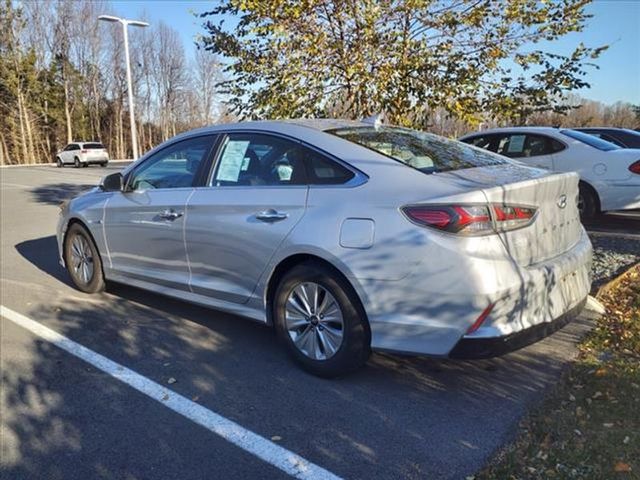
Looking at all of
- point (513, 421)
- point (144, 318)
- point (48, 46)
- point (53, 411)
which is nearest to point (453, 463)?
point (513, 421)

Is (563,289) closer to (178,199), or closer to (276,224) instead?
(276,224)

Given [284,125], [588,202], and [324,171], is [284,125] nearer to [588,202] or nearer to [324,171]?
[324,171]

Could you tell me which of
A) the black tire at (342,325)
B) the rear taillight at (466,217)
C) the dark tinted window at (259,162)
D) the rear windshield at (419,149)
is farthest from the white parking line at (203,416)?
the rear windshield at (419,149)

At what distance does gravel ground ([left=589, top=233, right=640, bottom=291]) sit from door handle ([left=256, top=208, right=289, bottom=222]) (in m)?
2.89

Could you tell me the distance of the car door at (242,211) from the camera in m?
3.50

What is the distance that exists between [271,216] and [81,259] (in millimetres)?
2824

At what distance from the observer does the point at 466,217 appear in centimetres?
284

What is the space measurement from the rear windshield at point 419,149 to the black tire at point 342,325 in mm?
843

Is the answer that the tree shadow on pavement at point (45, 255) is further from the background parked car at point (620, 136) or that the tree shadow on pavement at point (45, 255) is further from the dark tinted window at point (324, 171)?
the background parked car at point (620, 136)

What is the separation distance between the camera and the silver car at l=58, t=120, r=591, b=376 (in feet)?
9.37

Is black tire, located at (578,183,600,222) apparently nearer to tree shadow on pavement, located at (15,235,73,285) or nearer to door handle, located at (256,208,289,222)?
door handle, located at (256,208,289,222)

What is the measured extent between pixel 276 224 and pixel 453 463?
173cm

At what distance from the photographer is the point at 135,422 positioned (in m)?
3.02

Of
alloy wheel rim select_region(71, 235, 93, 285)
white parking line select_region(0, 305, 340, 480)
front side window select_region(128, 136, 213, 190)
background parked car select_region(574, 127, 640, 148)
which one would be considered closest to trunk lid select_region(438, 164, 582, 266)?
white parking line select_region(0, 305, 340, 480)
